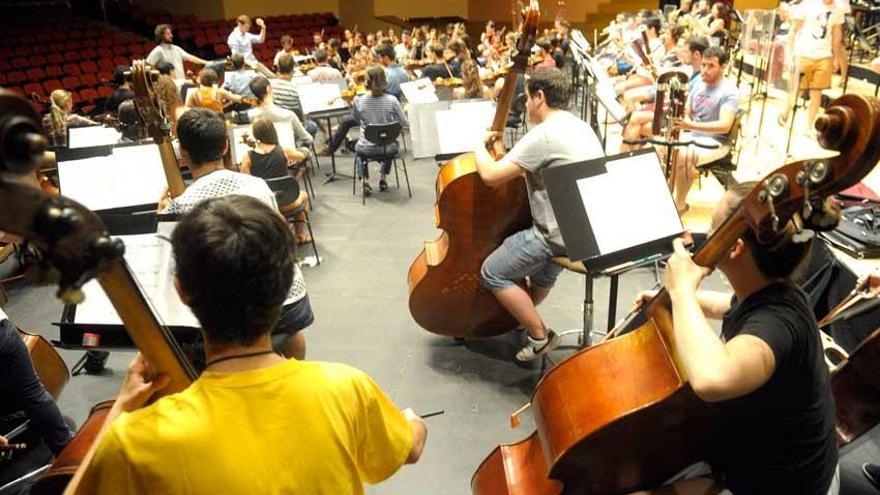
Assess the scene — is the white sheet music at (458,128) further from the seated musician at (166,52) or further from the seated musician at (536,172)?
the seated musician at (166,52)

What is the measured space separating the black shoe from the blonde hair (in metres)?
6.20

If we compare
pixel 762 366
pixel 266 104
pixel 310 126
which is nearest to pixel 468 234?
pixel 762 366

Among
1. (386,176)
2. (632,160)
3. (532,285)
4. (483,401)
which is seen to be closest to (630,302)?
(532,285)

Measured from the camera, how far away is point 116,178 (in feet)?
12.3

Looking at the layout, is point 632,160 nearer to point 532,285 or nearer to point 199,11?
point 532,285

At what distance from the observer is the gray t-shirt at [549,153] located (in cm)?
281

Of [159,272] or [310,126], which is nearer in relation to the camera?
[159,272]

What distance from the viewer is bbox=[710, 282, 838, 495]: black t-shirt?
1.46 metres

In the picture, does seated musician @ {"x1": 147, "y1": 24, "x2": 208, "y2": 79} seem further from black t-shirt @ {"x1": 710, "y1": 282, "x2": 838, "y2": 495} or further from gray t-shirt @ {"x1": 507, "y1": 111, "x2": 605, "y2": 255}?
black t-shirt @ {"x1": 710, "y1": 282, "x2": 838, "y2": 495}

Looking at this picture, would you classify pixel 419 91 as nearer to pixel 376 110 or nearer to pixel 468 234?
pixel 376 110

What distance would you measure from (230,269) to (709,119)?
4.85 m

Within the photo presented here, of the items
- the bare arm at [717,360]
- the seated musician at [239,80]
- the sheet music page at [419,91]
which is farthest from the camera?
the seated musician at [239,80]

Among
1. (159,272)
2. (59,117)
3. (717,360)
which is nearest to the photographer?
(717,360)

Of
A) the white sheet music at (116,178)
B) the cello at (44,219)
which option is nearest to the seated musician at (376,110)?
the white sheet music at (116,178)
